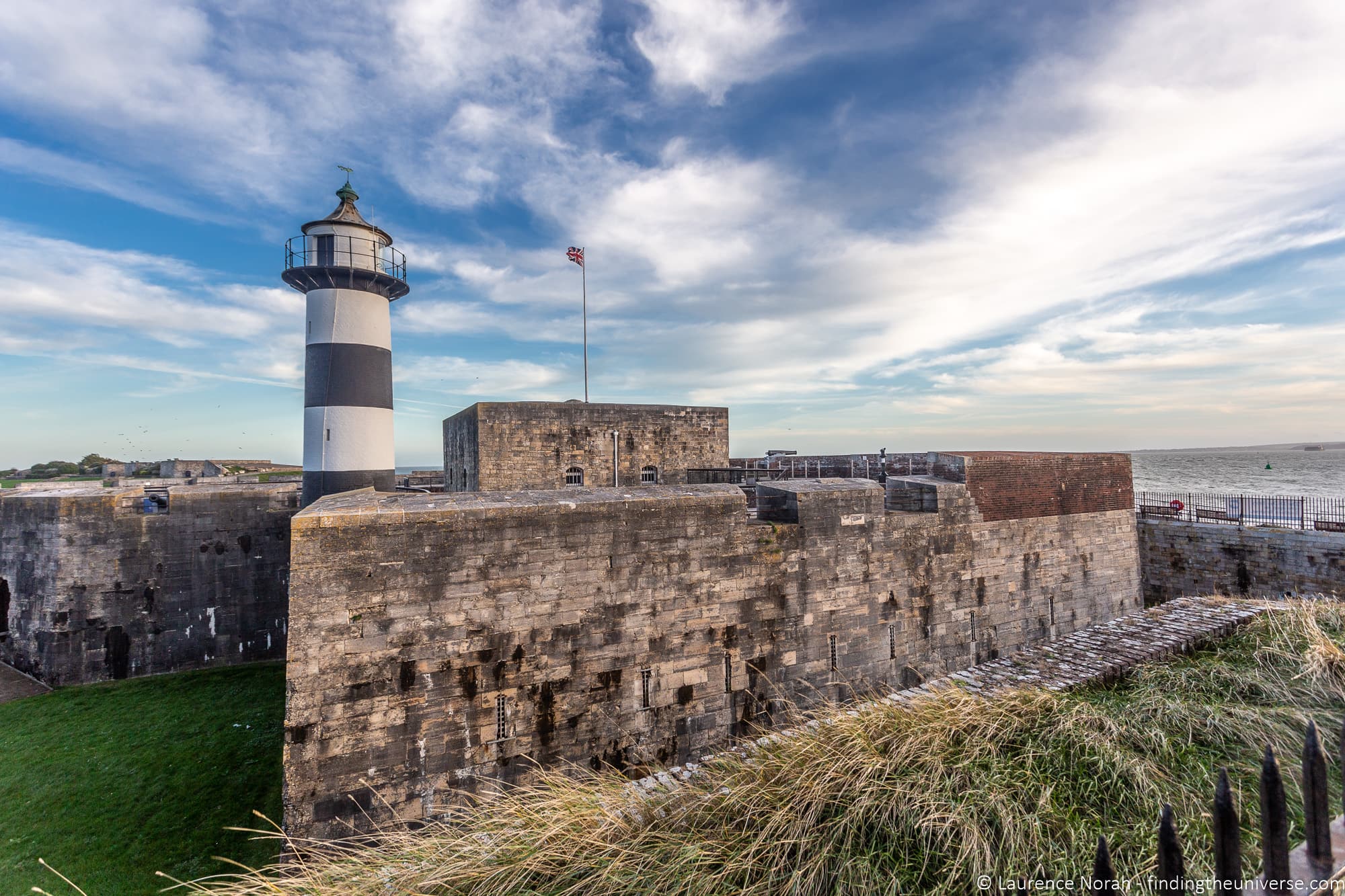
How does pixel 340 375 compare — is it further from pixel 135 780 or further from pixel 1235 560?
pixel 1235 560

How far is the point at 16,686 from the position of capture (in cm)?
1162

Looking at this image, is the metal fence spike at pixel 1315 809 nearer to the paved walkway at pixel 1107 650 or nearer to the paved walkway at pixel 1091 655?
the paved walkway at pixel 1091 655

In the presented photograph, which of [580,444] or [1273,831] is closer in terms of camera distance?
[1273,831]

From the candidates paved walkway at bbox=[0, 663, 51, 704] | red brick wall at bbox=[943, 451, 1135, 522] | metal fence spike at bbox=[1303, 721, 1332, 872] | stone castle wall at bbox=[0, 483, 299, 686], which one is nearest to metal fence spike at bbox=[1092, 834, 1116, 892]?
metal fence spike at bbox=[1303, 721, 1332, 872]

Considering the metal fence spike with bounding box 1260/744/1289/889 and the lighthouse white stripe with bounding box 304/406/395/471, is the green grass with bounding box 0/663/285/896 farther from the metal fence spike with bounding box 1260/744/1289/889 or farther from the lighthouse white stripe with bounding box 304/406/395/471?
the metal fence spike with bounding box 1260/744/1289/889

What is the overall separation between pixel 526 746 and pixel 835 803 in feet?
15.2

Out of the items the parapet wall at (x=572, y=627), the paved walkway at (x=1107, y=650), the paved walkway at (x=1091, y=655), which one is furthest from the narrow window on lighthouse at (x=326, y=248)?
the paved walkway at (x=1107, y=650)

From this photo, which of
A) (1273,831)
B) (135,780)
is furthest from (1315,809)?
(135,780)

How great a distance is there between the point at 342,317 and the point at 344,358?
0.96m

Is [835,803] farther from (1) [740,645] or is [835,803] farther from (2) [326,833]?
(2) [326,833]

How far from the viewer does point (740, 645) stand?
8328 mm

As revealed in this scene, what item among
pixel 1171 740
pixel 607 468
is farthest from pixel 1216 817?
pixel 607 468

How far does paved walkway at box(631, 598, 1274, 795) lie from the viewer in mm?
5309

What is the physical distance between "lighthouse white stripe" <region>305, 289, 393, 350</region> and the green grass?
303 inches
